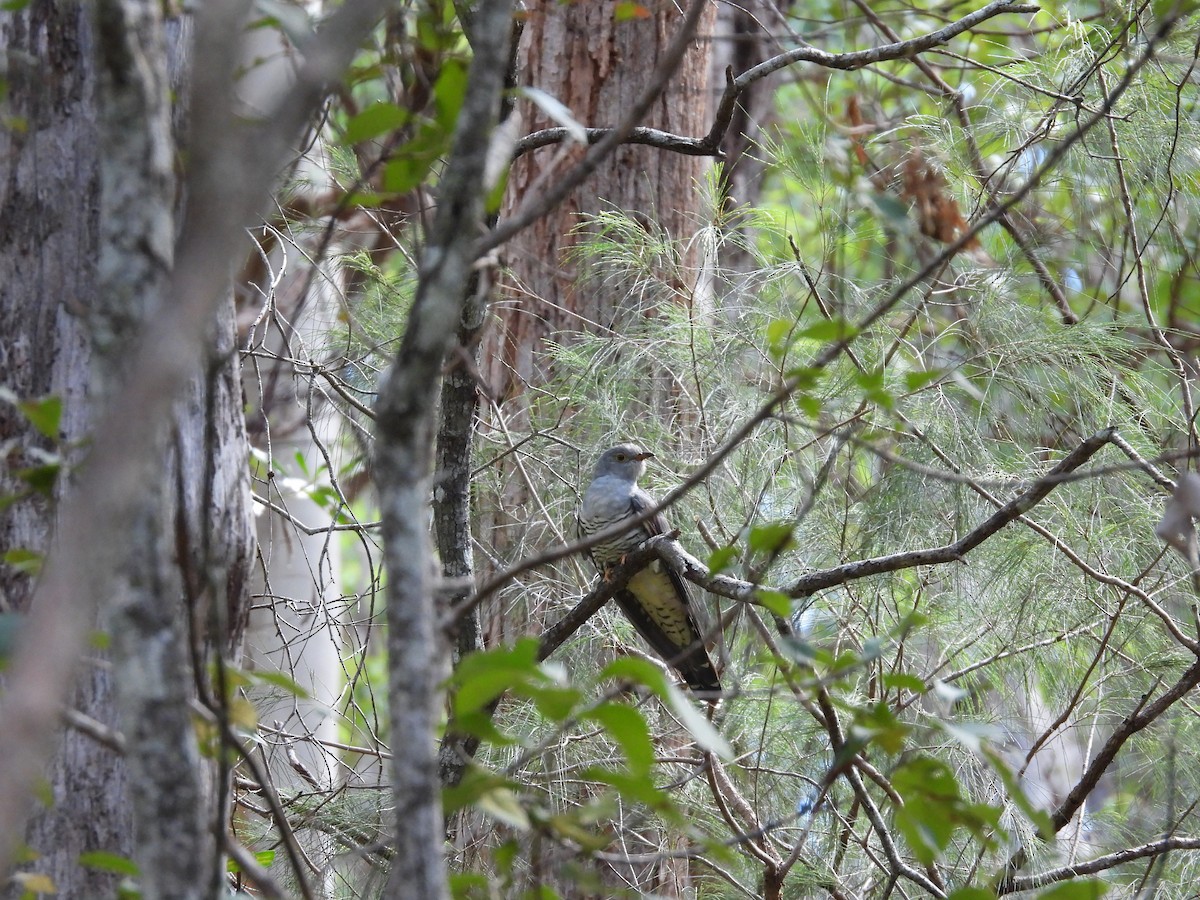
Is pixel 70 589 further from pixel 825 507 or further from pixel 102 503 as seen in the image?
pixel 825 507

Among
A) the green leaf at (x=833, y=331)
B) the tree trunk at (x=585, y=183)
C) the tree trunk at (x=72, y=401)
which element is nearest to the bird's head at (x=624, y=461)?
the tree trunk at (x=585, y=183)

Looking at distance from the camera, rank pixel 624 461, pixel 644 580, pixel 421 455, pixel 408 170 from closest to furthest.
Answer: pixel 421 455 → pixel 408 170 → pixel 624 461 → pixel 644 580

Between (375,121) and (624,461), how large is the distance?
8.07 feet

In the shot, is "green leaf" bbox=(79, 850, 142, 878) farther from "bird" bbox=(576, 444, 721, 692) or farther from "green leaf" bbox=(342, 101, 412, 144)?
"bird" bbox=(576, 444, 721, 692)

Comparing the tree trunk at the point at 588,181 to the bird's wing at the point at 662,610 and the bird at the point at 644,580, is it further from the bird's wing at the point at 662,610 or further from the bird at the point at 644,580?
the bird's wing at the point at 662,610

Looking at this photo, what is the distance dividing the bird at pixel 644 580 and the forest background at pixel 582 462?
9 cm

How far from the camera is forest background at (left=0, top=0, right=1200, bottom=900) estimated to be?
907 millimetres

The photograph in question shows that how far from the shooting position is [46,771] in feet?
4.84

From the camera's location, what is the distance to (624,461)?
11.5 feet

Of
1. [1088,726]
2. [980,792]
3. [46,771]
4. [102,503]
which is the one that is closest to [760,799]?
[980,792]

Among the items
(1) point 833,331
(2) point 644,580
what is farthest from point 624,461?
(1) point 833,331

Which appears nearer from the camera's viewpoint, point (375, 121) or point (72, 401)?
point (375, 121)

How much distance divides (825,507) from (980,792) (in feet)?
3.01

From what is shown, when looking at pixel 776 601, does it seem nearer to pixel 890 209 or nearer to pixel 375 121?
pixel 890 209
